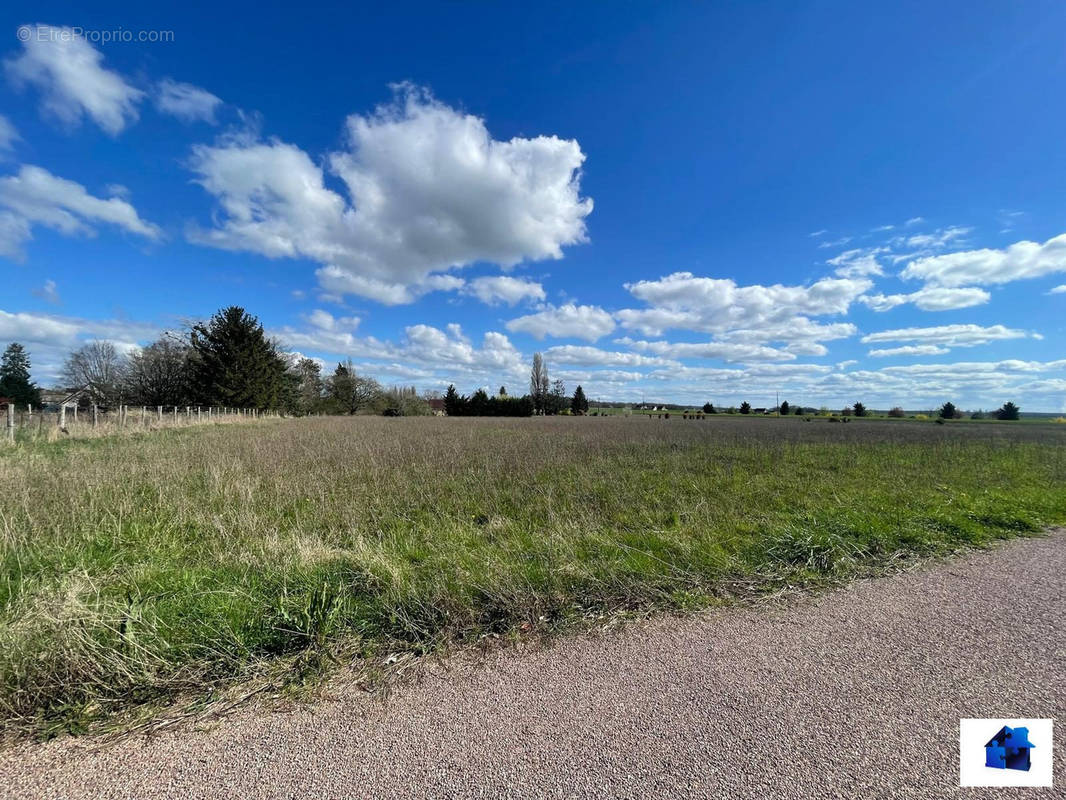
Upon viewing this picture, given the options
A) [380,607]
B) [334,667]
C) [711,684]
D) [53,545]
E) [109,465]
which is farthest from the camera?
[109,465]

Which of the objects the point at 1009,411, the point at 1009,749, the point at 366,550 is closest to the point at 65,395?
the point at 366,550

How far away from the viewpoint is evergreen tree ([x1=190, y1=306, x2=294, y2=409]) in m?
40.9

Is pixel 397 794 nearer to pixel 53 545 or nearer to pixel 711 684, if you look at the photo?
pixel 711 684

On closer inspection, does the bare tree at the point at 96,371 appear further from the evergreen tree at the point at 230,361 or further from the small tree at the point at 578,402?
the small tree at the point at 578,402

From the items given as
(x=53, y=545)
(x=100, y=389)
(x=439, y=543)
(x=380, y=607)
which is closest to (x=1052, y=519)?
(x=439, y=543)

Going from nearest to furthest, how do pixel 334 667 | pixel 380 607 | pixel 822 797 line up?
pixel 822 797 → pixel 334 667 → pixel 380 607

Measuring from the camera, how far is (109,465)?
28.6ft

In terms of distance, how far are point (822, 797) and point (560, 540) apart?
341 centimetres

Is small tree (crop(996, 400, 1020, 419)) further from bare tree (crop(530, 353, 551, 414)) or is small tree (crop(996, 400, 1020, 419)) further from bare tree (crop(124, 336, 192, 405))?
bare tree (crop(124, 336, 192, 405))

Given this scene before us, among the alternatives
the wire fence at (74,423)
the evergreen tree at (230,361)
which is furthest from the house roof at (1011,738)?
the evergreen tree at (230,361)

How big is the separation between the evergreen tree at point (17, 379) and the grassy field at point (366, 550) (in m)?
66.2

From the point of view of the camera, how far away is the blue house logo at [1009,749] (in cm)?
200

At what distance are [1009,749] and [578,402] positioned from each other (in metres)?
87.5

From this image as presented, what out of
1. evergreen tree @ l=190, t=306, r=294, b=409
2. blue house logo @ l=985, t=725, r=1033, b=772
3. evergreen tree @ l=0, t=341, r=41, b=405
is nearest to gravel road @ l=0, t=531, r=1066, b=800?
blue house logo @ l=985, t=725, r=1033, b=772
